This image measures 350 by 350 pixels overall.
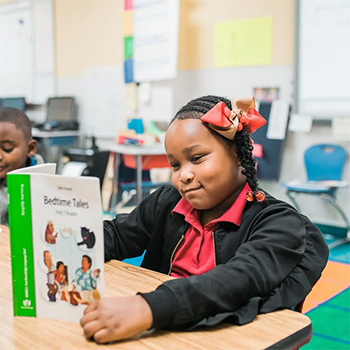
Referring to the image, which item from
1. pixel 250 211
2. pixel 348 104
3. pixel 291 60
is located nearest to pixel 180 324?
pixel 250 211

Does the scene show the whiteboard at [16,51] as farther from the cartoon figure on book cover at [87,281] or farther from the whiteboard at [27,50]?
the cartoon figure on book cover at [87,281]

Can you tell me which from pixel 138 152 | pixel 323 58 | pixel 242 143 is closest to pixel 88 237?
pixel 242 143

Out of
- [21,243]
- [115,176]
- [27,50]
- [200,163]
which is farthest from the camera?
[27,50]

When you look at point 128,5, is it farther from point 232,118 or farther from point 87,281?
point 87,281

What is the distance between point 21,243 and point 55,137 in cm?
558

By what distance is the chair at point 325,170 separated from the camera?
391cm

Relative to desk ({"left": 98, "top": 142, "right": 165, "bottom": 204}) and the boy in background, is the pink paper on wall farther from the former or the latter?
the boy in background

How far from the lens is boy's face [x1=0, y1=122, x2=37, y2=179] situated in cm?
178

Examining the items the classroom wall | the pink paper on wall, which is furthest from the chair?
the pink paper on wall

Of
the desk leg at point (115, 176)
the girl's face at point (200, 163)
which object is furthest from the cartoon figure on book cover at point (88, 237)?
the desk leg at point (115, 176)

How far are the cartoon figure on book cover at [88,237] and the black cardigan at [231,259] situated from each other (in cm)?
13

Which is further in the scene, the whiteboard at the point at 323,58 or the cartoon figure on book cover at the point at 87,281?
the whiteboard at the point at 323,58

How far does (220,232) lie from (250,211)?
0.27 ft

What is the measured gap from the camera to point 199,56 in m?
5.04
